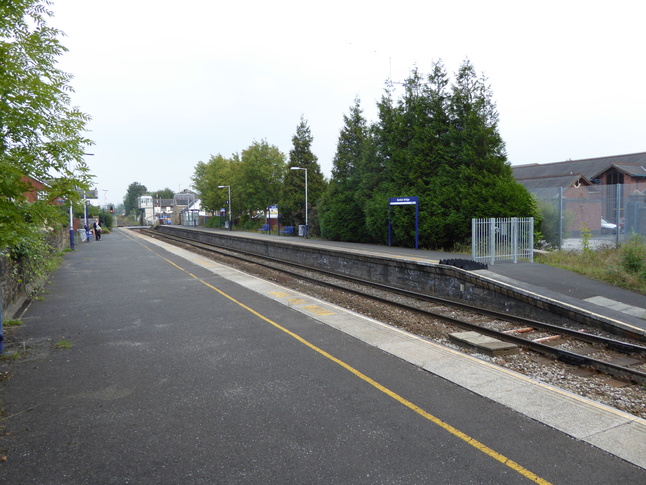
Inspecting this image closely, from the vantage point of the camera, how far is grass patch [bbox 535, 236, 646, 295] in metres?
11.8

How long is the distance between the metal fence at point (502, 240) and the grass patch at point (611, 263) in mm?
774

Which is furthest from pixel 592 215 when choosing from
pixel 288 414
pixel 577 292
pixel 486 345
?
pixel 288 414

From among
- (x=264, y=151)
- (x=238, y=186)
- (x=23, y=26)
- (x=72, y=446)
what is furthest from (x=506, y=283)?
(x=238, y=186)

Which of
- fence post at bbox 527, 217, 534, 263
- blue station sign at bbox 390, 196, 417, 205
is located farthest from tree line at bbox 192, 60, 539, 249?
fence post at bbox 527, 217, 534, 263

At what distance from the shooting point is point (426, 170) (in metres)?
24.1

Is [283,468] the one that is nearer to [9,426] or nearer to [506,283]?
[9,426]

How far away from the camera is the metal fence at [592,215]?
16.8 metres

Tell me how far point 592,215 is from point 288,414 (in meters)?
19.6

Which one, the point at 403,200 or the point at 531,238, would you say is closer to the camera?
the point at 531,238

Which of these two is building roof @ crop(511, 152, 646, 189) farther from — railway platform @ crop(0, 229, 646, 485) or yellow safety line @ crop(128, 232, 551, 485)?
railway platform @ crop(0, 229, 646, 485)

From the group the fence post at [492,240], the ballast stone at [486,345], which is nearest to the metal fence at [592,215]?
the fence post at [492,240]

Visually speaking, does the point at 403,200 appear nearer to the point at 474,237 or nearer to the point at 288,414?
the point at 474,237

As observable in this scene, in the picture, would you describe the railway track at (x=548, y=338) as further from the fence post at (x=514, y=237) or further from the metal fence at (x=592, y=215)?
the metal fence at (x=592, y=215)

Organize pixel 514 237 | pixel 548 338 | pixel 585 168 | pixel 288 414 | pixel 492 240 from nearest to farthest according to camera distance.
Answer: pixel 288 414 < pixel 548 338 < pixel 492 240 < pixel 514 237 < pixel 585 168
